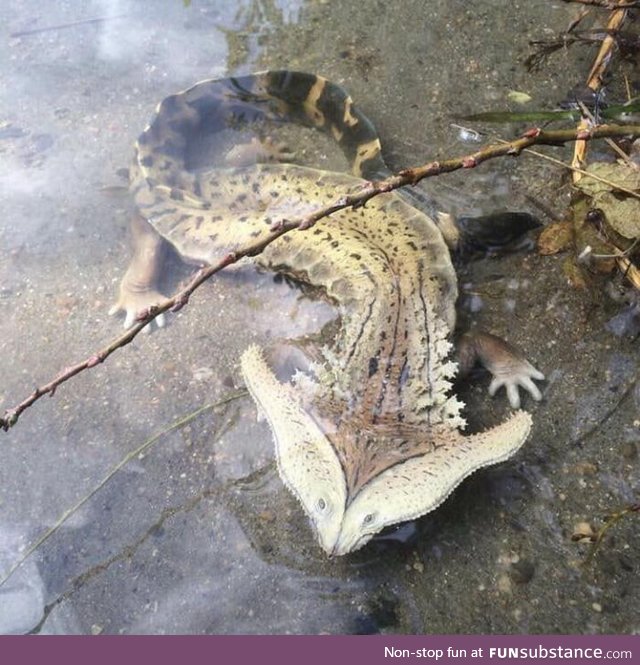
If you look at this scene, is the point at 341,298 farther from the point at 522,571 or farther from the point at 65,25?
the point at 65,25

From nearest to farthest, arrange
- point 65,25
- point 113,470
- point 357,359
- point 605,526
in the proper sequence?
point 605,526
point 357,359
point 113,470
point 65,25

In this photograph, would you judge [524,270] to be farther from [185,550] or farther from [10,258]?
[10,258]

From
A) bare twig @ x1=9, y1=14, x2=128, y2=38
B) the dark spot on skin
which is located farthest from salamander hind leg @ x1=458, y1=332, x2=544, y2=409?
bare twig @ x1=9, y1=14, x2=128, y2=38

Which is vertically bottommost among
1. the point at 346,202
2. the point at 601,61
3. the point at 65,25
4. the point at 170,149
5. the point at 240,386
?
the point at 240,386

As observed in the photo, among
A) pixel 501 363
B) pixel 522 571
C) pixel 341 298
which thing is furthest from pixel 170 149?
pixel 522 571

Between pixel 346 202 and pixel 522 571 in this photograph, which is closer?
pixel 346 202

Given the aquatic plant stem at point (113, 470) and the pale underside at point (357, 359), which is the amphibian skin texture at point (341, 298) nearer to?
the pale underside at point (357, 359)
